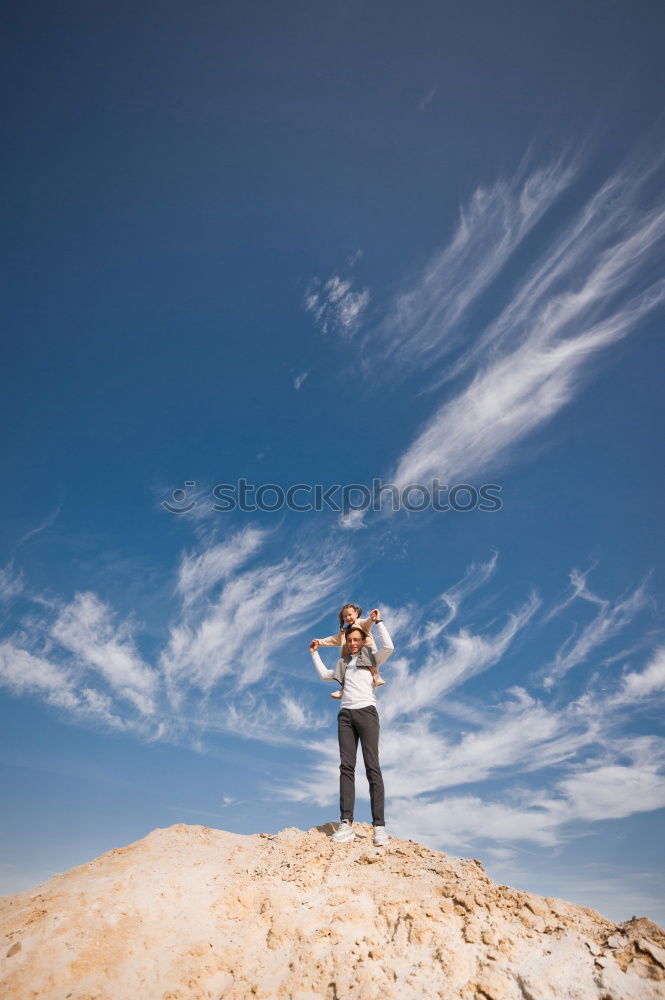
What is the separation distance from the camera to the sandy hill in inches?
217

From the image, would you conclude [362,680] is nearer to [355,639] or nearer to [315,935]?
[355,639]

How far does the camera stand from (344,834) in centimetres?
856

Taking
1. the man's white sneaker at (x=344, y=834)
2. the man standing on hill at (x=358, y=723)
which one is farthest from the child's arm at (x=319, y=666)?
the man's white sneaker at (x=344, y=834)

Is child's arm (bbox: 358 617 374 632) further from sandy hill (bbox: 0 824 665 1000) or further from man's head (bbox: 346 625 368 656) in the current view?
sandy hill (bbox: 0 824 665 1000)

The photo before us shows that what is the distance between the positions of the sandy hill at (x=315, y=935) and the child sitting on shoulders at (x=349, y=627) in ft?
7.80

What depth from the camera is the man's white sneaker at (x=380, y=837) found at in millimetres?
8273

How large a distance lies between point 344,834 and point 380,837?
58 centimetres

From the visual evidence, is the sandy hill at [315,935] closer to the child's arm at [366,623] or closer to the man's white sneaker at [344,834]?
the man's white sneaker at [344,834]

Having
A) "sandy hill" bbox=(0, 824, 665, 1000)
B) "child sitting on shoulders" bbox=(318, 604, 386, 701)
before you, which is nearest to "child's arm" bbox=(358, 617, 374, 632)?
"child sitting on shoulders" bbox=(318, 604, 386, 701)

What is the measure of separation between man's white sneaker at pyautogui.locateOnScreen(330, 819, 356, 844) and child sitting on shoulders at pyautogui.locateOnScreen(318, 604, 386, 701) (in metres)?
1.84

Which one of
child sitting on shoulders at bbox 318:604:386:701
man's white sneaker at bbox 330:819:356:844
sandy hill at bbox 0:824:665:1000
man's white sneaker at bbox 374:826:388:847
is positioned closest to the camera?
sandy hill at bbox 0:824:665:1000

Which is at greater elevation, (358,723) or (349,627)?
(349,627)

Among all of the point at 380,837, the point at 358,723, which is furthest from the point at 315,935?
the point at 358,723

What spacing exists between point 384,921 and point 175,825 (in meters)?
5.16
